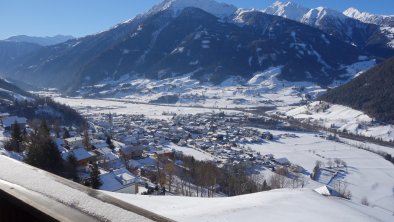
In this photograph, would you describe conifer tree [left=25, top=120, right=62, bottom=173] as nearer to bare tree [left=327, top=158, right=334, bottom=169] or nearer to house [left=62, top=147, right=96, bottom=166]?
house [left=62, top=147, right=96, bottom=166]

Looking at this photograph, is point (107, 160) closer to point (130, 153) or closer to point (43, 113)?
point (130, 153)

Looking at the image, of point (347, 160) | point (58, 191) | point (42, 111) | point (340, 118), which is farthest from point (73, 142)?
point (340, 118)

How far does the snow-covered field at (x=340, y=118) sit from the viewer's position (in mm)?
84594

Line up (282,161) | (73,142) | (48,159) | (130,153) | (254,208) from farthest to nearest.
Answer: (282,161) → (130,153) → (73,142) → (48,159) → (254,208)

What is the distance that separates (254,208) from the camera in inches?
463

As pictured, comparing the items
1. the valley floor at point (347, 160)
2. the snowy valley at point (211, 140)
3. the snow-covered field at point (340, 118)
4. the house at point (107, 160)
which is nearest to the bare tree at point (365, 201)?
the snowy valley at point (211, 140)

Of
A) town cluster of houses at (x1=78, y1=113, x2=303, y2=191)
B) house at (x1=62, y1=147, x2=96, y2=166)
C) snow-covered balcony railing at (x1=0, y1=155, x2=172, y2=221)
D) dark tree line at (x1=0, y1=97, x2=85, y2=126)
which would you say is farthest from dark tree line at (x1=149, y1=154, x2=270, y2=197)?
dark tree line at (x1=0, y1=97, x2=85, y2=126)

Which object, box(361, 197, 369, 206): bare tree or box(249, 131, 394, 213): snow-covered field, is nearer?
box(361, 197, 369, 206): bare tree

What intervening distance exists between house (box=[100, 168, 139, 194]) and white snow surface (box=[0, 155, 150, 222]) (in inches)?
766

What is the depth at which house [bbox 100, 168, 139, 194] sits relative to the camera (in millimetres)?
21172

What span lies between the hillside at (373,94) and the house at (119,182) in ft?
278

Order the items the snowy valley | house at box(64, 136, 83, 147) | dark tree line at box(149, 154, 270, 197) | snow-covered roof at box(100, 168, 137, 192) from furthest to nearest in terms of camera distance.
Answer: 1. house at box(64, 136, 83, 147)
2. dark tree line at box(149, 154, 270, 197)
3. snow-covered roof at box(100, 168, 137, 192)
4. the snowy valley

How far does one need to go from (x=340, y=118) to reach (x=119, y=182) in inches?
3374

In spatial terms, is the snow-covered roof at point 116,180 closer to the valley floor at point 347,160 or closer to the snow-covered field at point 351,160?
the valley floor at point 347,160
